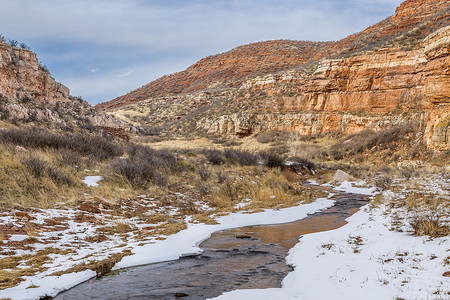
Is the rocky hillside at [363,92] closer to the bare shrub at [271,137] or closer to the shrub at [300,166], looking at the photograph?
the bare shrub at [271,137]

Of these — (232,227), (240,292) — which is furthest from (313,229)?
(240,292)

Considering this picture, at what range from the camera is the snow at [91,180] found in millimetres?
9016

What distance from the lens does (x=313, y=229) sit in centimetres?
745

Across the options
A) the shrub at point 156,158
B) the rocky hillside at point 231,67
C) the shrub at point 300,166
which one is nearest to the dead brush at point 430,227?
the shrub at point 156,158

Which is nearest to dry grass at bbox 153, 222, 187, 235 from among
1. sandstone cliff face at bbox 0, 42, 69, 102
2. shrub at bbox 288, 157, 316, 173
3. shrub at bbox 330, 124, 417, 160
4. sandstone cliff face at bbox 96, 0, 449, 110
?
shrub at bbox 288, 157, 316, 173

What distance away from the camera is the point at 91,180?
9289 millimetres

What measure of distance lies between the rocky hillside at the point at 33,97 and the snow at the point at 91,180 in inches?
273

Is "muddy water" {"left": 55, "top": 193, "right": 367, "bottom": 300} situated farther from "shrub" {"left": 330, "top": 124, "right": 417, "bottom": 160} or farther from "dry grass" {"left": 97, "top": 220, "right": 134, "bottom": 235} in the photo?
"shrub" {"left": 330, "top": 124, "right": 417, "bottom": 160}

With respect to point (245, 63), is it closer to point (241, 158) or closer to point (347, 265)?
point (241, 158)

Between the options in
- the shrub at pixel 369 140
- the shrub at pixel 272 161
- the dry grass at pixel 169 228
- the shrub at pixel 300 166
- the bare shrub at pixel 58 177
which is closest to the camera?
the dry grass at pixel 169 228

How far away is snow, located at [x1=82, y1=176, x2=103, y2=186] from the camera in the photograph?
29.6ft

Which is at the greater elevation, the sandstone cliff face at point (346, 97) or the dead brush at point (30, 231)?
the sandstone cliff face at point (346, 97)

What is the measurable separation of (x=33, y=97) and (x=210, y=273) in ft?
59.6

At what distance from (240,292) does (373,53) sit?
36526 millimetres
